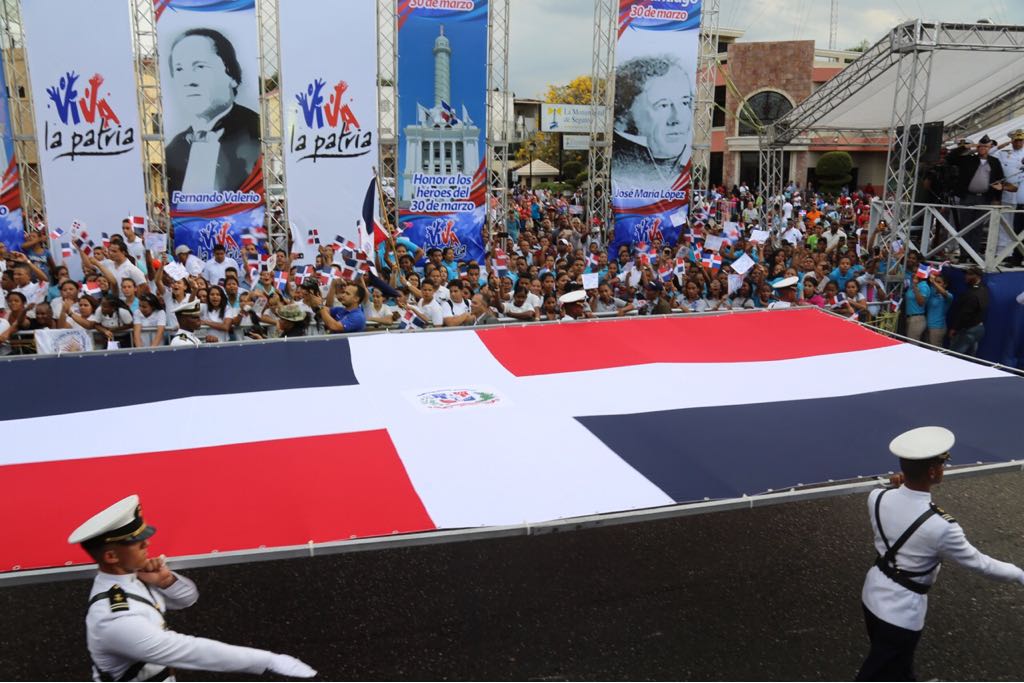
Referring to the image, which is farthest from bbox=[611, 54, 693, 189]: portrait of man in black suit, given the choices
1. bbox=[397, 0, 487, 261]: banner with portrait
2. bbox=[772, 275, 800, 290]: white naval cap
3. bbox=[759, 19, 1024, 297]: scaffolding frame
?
bbox=[772, 275, 800, 290]: white naval cap

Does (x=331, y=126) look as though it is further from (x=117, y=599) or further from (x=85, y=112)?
(x=117, y=599)

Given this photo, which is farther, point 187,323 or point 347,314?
point 347,314

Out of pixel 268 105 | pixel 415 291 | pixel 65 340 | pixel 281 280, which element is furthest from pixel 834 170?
pixel 65 340

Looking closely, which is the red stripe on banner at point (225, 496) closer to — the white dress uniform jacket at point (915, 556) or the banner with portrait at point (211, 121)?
the white dress uniform jacket at point (915, 556)

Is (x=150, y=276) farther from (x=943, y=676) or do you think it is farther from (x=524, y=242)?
(x=943, y=676)

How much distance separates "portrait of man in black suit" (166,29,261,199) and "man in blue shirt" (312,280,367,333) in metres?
5.94

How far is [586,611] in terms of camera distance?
19.4 feet

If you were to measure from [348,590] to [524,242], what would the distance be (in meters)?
11.3

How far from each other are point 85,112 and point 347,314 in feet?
23.6

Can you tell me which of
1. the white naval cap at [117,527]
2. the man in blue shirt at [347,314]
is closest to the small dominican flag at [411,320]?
the man in blue shirt at [347,314]

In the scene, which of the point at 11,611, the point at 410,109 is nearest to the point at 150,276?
the point at 410,109

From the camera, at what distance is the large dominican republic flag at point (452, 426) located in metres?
4.45

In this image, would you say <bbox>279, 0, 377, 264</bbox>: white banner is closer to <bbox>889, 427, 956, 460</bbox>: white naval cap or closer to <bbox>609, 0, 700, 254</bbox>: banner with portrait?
<bbox>609, 0, 700, 254</bbox>: banner with portrait

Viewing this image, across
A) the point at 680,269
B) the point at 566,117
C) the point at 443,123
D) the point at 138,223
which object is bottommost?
the point at 680,269
